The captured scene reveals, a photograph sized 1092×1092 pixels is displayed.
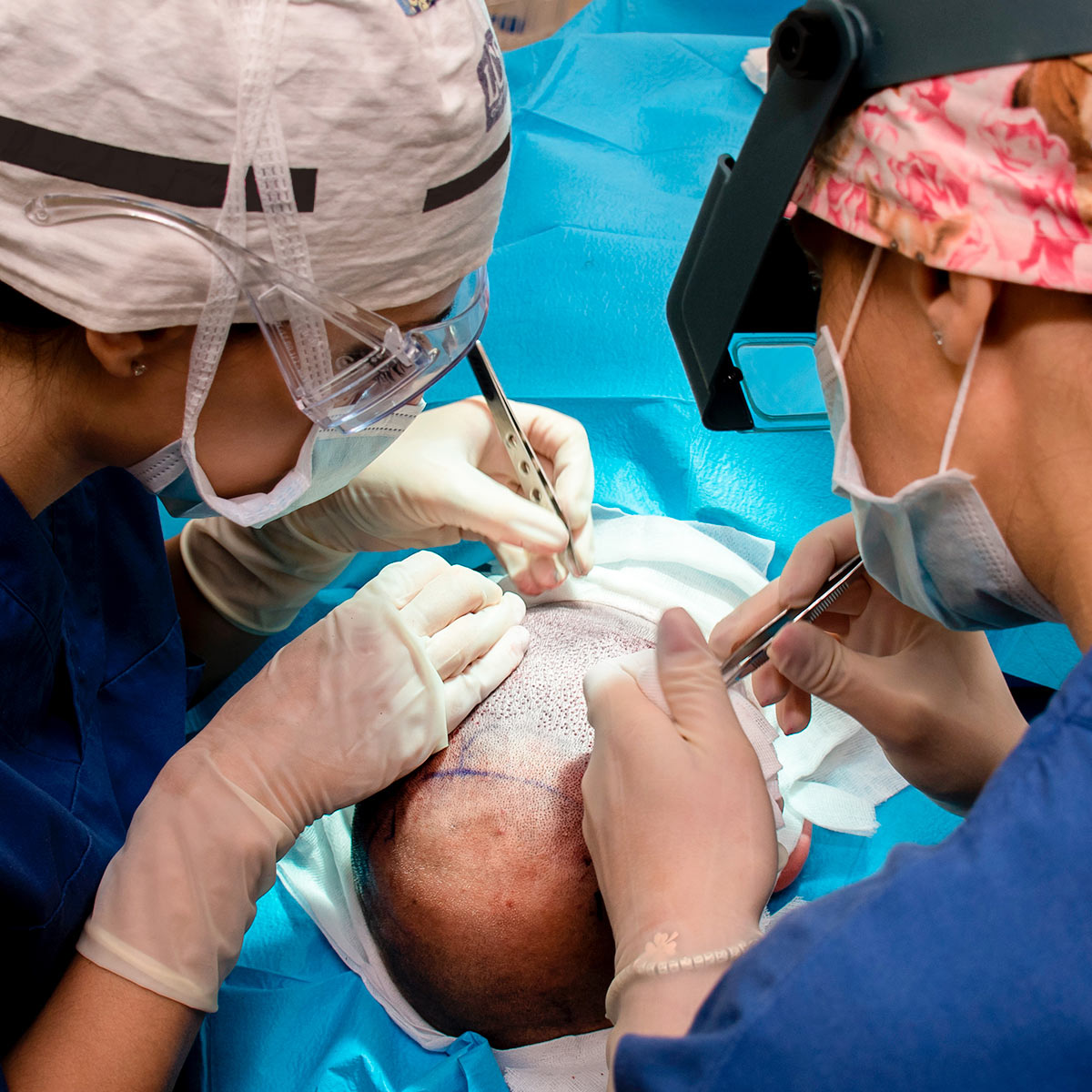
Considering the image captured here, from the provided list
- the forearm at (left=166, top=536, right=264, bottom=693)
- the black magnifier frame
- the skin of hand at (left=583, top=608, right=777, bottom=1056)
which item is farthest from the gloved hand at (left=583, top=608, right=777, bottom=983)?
the forearm at (left=166, top=536, right=264, bottom=693)

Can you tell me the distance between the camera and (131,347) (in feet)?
3.13

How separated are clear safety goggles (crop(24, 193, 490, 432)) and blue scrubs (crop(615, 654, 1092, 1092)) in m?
0.71

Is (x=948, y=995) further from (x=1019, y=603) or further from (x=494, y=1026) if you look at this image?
(x=494, y=1026)

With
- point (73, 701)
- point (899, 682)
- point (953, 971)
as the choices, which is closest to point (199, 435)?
point (73, 701)

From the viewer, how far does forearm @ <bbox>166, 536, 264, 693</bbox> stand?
1829 mm

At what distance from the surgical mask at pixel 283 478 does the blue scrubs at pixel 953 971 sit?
2.50 feet

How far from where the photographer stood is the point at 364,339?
1029 mm

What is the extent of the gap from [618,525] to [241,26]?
124 centimetres

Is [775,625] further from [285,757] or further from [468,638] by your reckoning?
[285,757]

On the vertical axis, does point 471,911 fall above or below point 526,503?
below

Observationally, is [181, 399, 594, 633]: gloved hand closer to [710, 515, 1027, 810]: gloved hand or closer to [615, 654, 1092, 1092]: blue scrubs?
[710, 515, 1027, 810]: gloved hand

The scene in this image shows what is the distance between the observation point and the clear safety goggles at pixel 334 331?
34.0 inches

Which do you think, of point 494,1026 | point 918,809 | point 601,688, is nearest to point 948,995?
point 601,688

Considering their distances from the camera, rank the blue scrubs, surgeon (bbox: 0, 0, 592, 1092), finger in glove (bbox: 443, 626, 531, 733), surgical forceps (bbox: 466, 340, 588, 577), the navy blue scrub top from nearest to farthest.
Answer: the blue scrubs → surgeon (bbox: 0, 0, 592, 1092) → the navy blue scrub top → finger in glove (bbox: 443, 626, 531, 733) → surgical forceps (bbox: 466, 340, 588, 577)
